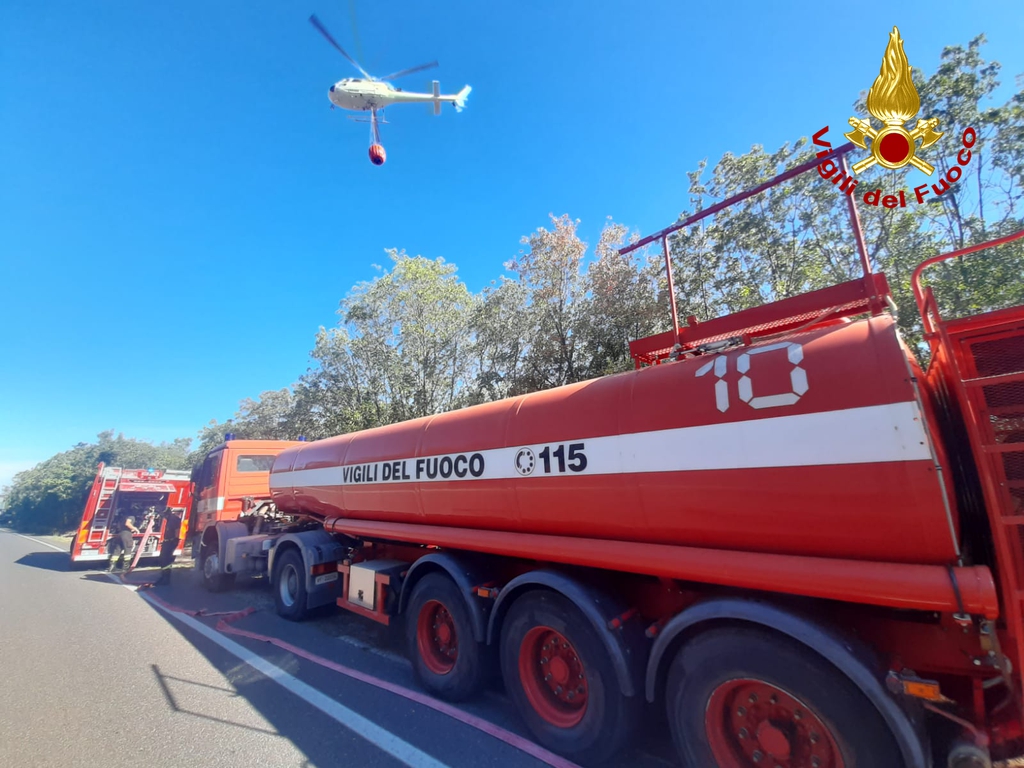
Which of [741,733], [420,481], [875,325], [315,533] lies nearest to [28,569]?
[315,533]

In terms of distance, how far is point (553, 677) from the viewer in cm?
365

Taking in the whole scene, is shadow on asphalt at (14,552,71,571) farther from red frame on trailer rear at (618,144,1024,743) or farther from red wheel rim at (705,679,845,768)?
red frame on trailer rear at (618,144,1024,743)

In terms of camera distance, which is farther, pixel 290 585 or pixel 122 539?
pixel 122 539

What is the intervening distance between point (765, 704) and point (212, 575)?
974 cm

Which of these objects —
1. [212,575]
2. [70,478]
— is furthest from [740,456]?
[70,478]

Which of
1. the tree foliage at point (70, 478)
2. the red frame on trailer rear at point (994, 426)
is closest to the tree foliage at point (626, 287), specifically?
the red frame on trailer rear at point (994, 426)

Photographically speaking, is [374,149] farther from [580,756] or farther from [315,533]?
[580,756]

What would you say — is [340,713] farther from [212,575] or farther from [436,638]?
[212,575]

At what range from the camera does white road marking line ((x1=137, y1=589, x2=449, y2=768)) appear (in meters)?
3.43

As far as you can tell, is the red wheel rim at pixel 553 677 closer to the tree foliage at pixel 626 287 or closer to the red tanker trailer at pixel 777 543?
the red tanker trailer at pixel 777 543

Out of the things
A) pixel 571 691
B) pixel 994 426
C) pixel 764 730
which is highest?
pixel 994 426

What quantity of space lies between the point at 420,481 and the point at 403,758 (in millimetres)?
2283

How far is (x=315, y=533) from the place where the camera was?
7.01 meters

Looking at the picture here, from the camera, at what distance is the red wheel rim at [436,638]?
15.0 ft
